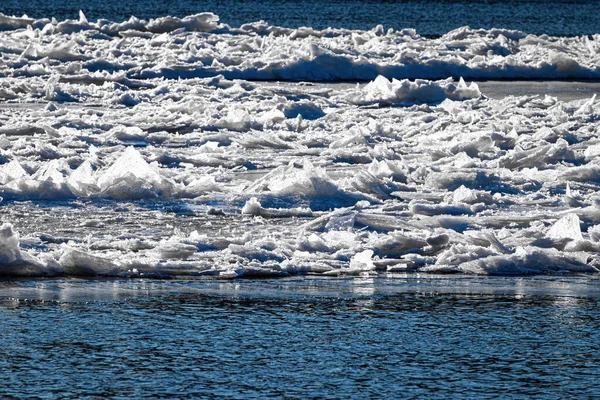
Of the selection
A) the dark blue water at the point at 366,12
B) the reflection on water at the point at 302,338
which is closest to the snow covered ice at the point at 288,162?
the reflection on water at the point at 302,338

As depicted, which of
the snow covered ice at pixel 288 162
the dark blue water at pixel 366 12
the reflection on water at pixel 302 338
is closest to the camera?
the reflection on water at pixel 302 338

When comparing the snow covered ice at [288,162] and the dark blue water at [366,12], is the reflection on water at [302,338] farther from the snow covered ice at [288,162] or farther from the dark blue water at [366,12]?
the dark blue water at [366,12]

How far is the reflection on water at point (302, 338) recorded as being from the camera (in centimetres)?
500

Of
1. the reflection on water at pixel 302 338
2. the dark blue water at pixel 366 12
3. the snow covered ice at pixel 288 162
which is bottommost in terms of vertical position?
the reflection on water at pixel 302 338

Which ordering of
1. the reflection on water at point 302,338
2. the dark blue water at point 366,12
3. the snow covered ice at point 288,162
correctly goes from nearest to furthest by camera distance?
the reflection on water at point 302,338, the snow covered ice at point 288,162, the dark blue water at point 366,12

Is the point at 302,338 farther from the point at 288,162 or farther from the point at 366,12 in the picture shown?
the point at 366,12

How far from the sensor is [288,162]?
507 inches

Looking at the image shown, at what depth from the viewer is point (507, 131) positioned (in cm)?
1488

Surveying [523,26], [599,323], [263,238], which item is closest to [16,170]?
[263,238]

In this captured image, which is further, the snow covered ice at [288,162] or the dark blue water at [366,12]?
the dark blue water at [366,12]

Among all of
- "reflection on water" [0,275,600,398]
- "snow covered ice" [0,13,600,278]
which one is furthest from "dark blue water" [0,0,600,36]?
"reflection on water" [0,275,600,398]

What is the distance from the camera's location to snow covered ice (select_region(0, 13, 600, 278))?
8.00 m

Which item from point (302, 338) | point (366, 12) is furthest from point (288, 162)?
point (366, 12)

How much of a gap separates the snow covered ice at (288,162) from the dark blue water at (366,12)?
52.0 feet
